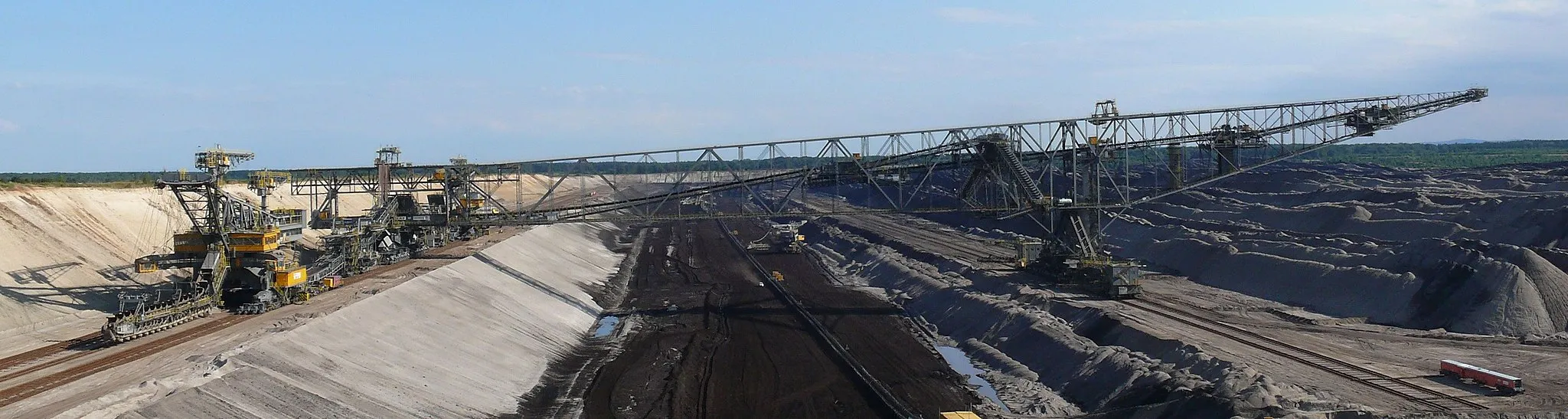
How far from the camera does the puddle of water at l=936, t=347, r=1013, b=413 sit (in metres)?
36.0

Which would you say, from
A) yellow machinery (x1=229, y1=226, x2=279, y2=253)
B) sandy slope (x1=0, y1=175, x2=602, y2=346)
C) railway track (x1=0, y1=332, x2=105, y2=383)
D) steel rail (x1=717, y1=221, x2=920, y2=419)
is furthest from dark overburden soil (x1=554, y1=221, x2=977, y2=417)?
railway track (x1=0, y1=332, x2=105, y2=383)

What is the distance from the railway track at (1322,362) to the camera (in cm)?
2892

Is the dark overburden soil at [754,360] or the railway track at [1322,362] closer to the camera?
the railway track at [1322,362]

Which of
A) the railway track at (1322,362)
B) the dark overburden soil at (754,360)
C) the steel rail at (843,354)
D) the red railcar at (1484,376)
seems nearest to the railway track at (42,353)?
the dark overburden soil at (754,360)

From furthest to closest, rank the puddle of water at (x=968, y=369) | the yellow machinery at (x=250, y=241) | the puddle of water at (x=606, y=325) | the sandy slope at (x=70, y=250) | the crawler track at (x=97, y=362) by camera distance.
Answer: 1. the puddle of water at (x=606, y=325)
2. the yellow machinery at (x=250, y=241)
3. the sandy slope at (x=70, y=250)
4. the puddle of water at (x=968, y=369)
5. the crawler track at (x=97, y=362)

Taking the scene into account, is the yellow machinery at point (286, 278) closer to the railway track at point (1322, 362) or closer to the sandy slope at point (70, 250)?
the sandy slope at point (70, 250)

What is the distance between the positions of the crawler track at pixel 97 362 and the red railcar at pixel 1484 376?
40.3 meters

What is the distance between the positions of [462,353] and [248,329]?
290 inches

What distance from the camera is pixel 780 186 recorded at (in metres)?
178

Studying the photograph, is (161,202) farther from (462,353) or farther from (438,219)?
(462,353)

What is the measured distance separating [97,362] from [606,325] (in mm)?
24797

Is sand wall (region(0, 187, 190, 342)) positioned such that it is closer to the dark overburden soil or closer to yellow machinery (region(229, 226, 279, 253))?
yellow machinery (region(229, 226, 279, 253))

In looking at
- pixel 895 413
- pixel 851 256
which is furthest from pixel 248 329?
pixel 851 256

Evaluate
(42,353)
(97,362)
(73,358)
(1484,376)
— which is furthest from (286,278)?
(1484,376)
